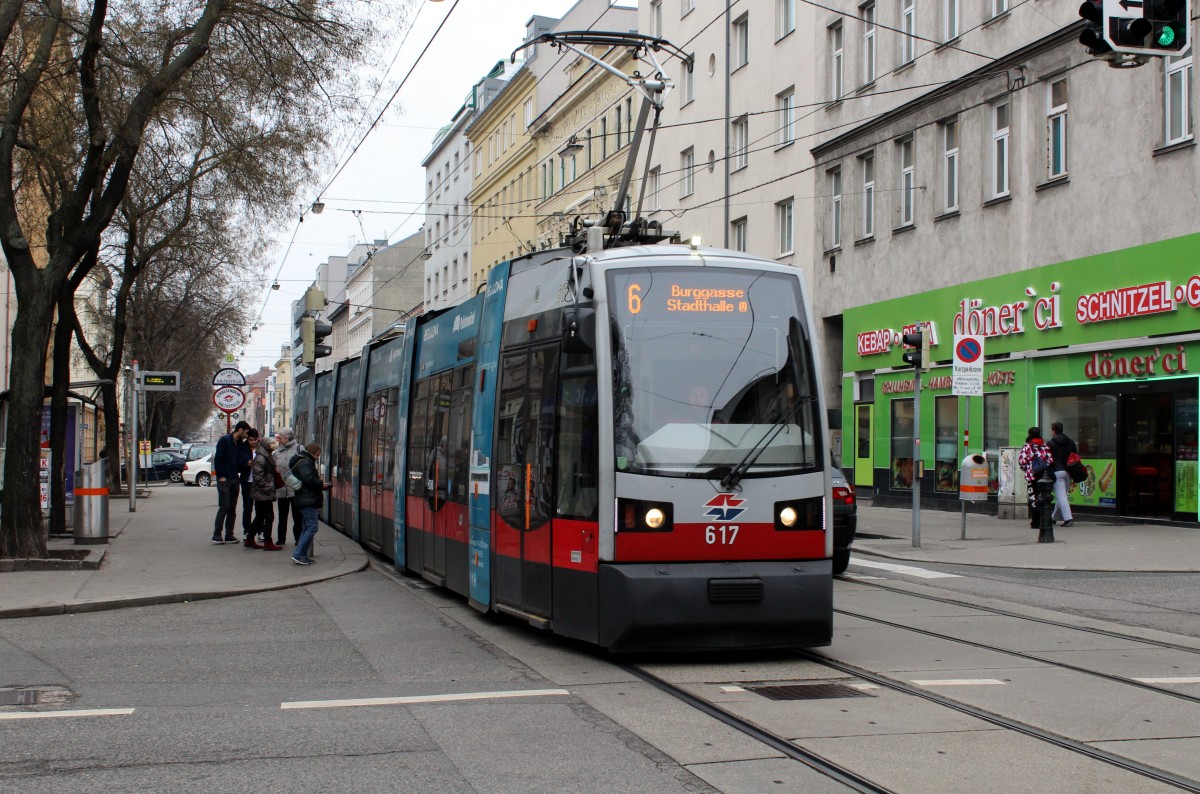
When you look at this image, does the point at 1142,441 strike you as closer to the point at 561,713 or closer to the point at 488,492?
the point at 488,492

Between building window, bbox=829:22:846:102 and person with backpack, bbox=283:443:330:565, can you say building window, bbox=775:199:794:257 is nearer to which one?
building window, bbox=829:22:846:102

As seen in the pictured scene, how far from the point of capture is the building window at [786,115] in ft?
116

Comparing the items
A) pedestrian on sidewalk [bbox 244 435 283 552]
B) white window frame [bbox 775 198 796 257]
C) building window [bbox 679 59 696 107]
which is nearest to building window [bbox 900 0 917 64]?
white window frame [bbox 775 198 796 257]

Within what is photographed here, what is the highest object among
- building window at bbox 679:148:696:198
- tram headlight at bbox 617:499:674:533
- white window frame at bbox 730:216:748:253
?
building window at bbox 679:148:696:198

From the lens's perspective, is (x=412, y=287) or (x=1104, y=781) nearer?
(x=1104, y=781)

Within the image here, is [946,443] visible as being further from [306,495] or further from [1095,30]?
[1095,30]

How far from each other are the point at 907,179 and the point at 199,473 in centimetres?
3324

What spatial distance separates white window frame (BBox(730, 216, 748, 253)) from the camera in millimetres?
39000

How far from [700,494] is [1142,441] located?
596 inches

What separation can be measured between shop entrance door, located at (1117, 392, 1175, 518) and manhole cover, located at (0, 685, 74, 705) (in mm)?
17633

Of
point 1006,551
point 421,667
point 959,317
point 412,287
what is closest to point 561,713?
point 421,667

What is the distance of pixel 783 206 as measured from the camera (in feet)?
119

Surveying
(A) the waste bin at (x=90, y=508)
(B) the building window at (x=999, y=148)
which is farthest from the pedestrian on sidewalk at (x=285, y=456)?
(B) the building window at (x=999, y=148)

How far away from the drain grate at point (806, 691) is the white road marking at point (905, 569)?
26.2 feet
